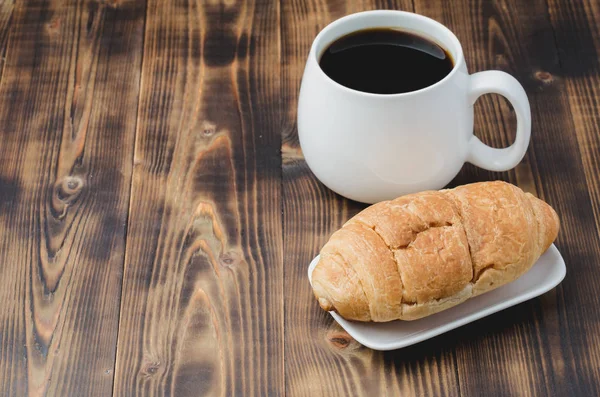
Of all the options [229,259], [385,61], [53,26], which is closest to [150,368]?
[229,259]

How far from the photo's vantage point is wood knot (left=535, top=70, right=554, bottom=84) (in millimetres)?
1125

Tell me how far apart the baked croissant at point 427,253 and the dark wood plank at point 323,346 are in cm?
6

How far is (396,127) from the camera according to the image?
0.86 metres

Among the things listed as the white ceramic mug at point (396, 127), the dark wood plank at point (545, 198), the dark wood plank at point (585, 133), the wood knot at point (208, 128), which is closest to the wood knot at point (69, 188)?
the wood knot at point (208, 128)

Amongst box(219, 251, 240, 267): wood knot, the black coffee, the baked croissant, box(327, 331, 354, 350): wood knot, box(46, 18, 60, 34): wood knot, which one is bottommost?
box(327, 331, 354, 350): wood knot

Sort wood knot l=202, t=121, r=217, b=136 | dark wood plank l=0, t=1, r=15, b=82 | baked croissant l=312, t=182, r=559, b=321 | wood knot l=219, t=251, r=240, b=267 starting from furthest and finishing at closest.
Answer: dark wood plank l=0, t=1, r=15, b=82 → wood knot l=202, t=121, r=217, b=136 → wood knot l=219, t=251, r=240, b=267 → baked croissant l=312, t=182, r=559, b=321

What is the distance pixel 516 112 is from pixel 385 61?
16 cm

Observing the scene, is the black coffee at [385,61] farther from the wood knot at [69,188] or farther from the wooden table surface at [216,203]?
the wood knot at [69,188]

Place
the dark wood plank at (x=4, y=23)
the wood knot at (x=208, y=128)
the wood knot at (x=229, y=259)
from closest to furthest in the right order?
the wood knot at (x=229, y=259) < the wood knot at (x=208, y=128) < the dark wood plank at (x=4, y=23)

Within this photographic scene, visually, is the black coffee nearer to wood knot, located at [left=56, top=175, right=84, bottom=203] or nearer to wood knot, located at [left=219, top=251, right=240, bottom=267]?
wood knot, located at [left=219, top=251, right=240, bottom=267]

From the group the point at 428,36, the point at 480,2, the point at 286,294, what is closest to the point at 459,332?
the point at 286,294

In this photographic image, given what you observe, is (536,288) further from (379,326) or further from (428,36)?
(428,36)

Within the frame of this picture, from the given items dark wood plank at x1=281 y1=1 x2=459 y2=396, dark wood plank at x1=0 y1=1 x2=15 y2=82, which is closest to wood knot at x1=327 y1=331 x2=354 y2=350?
dark wood plank at x1=281 y1=1 x2=459 y2=396

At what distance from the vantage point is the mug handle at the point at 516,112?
887mm
